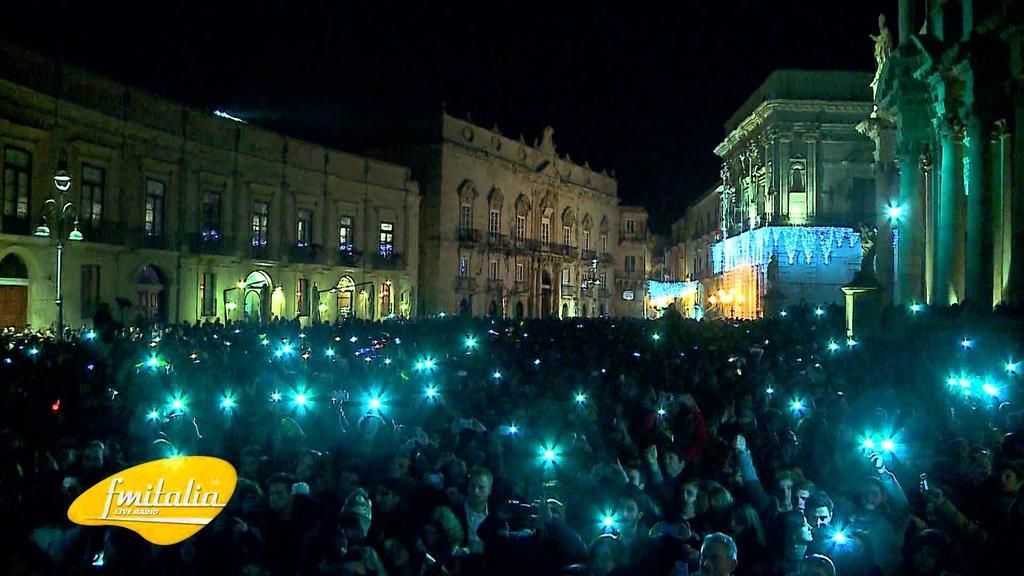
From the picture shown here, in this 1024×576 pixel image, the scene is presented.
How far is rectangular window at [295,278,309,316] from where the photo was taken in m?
43.1

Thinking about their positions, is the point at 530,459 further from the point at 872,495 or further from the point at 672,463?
the point at 872,495

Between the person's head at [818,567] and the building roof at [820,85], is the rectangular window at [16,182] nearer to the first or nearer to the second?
the person's head at [818,567]

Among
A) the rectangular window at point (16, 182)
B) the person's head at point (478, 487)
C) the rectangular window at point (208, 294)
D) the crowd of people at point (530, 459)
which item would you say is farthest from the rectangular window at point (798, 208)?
the person's head at point (478, 487)

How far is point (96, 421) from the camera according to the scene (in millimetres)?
10469

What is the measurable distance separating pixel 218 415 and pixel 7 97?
21.3 m

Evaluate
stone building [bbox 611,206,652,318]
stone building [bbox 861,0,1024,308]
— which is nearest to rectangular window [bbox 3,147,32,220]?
stone building [bbox 861,0,1024,308]

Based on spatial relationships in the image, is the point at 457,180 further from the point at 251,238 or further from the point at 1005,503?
the point at 1005,503

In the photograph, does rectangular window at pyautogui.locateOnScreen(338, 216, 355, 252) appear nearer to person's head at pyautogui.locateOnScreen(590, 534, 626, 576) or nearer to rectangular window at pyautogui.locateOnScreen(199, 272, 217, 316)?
rectangular window at pyautogui.locateOnScreen(199, 272, 217, 316)

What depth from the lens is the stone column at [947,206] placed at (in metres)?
23.6

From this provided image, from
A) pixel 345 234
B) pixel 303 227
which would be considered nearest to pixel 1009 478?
pixel 303 227

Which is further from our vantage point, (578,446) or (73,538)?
(578,446)

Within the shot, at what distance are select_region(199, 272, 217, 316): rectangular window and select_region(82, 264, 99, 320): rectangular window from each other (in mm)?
5651

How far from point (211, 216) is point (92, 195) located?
6389mm

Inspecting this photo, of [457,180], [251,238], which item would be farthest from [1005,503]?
[457,180]
